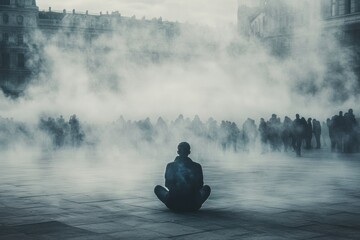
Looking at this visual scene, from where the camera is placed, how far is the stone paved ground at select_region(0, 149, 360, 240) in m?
6.54

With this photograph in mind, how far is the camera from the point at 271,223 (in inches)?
280

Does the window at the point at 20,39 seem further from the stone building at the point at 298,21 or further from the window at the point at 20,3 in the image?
the stone building at the point at 298,21

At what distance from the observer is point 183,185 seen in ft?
26.2

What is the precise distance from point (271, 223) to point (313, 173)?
728 centimetres

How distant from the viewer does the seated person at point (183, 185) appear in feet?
26.1

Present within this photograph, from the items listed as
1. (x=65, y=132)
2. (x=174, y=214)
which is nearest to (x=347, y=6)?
(x=65, y=132)

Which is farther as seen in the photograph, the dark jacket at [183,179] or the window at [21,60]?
the window at [21,60]

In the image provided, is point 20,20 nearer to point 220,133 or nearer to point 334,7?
point 334,7

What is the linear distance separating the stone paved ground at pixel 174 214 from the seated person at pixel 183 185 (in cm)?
17

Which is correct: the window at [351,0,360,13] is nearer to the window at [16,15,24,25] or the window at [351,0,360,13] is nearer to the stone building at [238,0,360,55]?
the stone building at [238,0,360,55]

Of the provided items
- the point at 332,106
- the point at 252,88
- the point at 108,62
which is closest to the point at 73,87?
the point at 108,62

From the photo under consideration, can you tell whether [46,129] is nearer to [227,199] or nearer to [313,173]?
[313,173]

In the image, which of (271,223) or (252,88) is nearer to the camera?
(271,223)

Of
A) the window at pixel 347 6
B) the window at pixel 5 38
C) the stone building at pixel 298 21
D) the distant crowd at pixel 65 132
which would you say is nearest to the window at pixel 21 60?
the window at pixel 5 38
